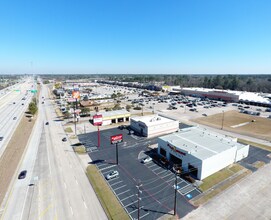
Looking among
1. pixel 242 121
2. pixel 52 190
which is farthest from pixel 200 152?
pixel 242 121

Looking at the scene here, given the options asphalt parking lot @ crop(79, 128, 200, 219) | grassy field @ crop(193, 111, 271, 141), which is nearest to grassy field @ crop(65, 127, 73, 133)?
asphalt parking lot @ crop(79, 128, 200, 219)

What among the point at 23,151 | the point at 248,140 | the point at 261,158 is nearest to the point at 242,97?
the point at 248,140

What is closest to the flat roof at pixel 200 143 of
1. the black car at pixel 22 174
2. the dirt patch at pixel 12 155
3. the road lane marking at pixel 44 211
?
the road lane marking at pixel 44 211

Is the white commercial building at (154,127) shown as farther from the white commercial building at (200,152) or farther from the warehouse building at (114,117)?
the warehouse building at (114,117)

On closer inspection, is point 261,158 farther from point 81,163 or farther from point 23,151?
point 23,151

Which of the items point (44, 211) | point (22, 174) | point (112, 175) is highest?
point (22, 174)

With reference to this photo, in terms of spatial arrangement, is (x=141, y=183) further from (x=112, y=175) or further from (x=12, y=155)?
(x=12, y=155)
